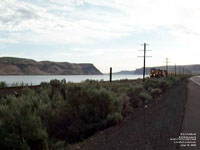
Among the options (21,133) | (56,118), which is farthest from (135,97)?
(21,133)

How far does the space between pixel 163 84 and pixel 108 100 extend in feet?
95.0

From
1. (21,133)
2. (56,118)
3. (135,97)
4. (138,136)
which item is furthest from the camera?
(135,97)

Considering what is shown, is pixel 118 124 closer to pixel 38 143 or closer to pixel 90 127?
pixel 90 127

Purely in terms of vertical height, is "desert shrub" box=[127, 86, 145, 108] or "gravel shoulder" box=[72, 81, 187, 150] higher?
"desert shrub" box=[127, 86, 145, 108]

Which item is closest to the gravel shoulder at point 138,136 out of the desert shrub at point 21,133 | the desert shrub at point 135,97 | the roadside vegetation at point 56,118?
the roadside vegetation at point 56,118

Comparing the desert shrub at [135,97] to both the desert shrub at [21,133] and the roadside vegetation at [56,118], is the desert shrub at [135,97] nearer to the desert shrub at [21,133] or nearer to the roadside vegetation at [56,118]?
the roadside vegetation at [56,118]

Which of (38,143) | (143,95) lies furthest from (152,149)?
(143,95)

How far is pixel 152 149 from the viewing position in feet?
27.2

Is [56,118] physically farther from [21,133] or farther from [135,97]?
[135,97]

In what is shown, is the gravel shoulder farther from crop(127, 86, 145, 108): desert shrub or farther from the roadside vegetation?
crop(127, 86, 145, 108): desert shrub

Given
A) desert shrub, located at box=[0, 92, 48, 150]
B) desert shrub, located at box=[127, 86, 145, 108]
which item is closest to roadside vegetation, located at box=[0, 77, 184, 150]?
desert shrub, located at box=[0, 92, 48, 150]

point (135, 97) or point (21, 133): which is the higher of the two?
point (135, 97)

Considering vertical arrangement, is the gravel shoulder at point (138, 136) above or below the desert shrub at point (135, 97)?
below

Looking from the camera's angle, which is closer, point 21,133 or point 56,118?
point 21,133
